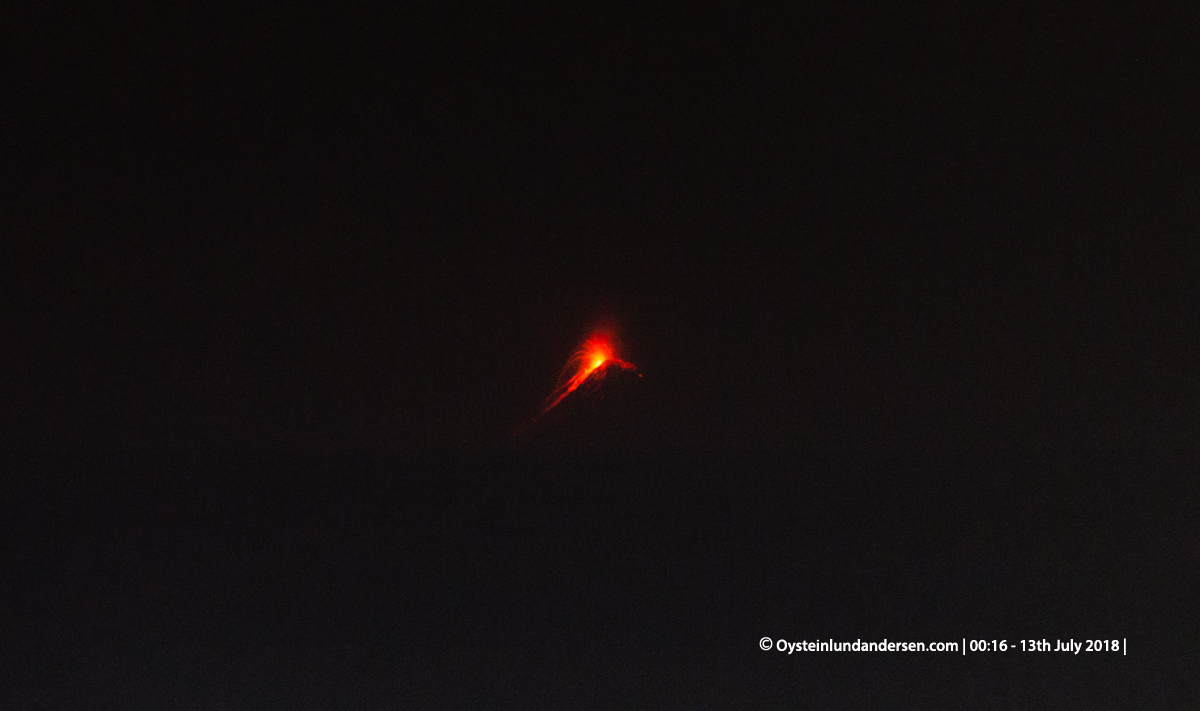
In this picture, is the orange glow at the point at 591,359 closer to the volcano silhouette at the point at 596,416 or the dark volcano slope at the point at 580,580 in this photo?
the volcano silhouette at the point at 596,416

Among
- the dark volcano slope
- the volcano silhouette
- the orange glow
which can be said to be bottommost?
the dark volcano slope

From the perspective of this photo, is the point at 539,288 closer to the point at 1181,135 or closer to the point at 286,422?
the point at 286,422

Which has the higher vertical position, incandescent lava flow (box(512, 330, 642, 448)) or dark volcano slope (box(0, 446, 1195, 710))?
incandescent lava flow (box(512, 330, 642, 448))

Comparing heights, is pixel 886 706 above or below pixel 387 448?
below

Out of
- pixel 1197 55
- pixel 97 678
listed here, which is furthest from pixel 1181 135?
pixel 97 678

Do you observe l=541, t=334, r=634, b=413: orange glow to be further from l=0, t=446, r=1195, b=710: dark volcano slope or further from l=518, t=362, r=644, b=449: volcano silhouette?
l=0, t=446, r=1195, b=710: dark volcano slope

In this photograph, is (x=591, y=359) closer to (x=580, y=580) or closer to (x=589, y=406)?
(x=589, y=406)

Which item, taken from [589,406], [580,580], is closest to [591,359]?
[589,406]

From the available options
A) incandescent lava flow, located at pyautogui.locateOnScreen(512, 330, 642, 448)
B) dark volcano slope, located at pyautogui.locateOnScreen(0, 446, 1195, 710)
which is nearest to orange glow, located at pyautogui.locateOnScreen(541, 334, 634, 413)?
incandescent lava flow, located at pyautogui.locateOnScreen(512, 330, 642, 448)
